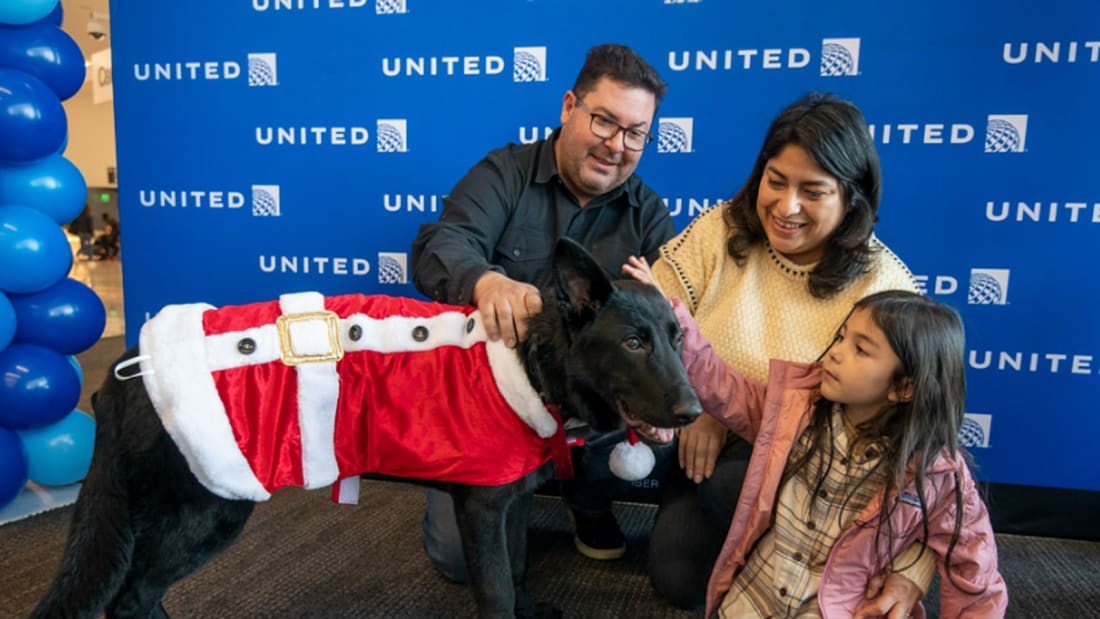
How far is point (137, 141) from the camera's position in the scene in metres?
2.76

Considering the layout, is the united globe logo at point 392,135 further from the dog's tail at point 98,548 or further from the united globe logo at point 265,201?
the dog's tail at point 98,548

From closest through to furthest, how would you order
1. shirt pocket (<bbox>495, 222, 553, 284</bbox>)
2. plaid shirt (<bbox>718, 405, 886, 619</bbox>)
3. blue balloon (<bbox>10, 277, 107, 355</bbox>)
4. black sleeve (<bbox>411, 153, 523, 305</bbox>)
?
plaid shirt (<bbox>718, 405, 886, 619</bbox>)
black sleeve (<bbox>411, 153, 523, 305</bbox>)
shirt pocket (<bbox>495, 222, 553, 284</bbox>)
blue balloon (<bbox>10, 277, 107, 355</bbox>)

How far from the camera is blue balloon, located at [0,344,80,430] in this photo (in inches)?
83.3

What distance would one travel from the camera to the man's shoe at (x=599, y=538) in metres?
2.06

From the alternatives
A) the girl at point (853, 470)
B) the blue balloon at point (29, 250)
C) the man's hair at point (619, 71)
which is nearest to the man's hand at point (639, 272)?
the girl at point (853, 470)

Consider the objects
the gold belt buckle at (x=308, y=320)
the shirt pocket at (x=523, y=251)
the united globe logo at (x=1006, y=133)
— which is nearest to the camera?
the gold belt buckle at (x=308, y=320)

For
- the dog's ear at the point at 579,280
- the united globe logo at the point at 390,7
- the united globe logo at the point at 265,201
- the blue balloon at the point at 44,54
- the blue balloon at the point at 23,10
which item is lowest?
the dog's ear at the point at 579,280

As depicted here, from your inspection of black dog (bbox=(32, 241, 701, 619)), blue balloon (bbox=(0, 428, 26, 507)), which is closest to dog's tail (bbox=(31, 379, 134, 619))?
black dog (bbox=(32, 241, 701, 619))

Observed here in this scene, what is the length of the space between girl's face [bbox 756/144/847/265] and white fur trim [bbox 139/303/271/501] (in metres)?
1.32

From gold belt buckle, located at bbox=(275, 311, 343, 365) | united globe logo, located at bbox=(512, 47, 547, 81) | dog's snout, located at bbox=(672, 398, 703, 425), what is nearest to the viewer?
dog's snout, located at bbox=(672, 398, 703, 425)

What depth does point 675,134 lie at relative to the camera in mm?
2328

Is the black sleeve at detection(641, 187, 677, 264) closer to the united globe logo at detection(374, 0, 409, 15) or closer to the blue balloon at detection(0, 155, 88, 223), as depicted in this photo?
the united globe logo at detection(374, 0, 409, 15)

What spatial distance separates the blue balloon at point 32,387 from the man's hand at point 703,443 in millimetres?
2225

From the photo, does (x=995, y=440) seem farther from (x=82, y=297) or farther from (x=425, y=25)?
(x=82, y=297)
